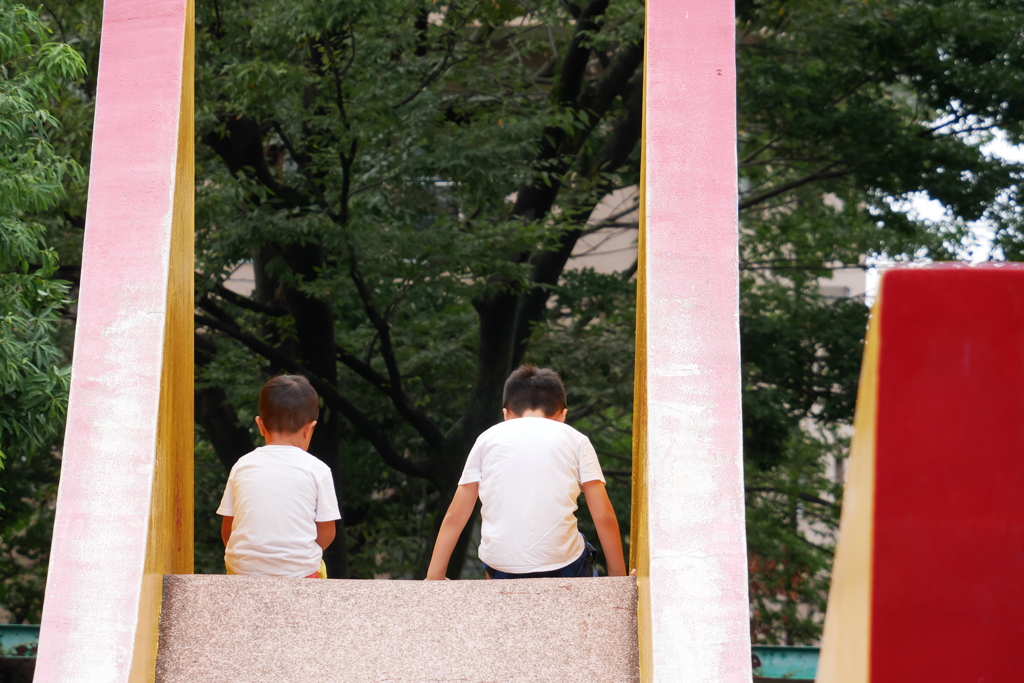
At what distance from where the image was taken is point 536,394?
12.5 feet

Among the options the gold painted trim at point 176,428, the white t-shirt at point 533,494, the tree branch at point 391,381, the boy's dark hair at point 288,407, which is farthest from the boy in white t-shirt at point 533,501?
the tree branch at point 391,381

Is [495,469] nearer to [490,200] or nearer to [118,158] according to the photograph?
[118,158]

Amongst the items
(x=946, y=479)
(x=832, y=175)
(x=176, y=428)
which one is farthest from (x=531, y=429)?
(x=832, y=175)

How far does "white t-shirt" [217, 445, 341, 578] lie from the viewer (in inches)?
138

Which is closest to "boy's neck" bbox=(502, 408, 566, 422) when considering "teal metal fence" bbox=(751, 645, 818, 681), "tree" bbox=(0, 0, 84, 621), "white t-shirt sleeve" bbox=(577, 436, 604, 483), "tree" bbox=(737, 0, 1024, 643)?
"white t-shirt sleeve" bbox=(577, 436, 604, 483)

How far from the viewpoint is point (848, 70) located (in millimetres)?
9383

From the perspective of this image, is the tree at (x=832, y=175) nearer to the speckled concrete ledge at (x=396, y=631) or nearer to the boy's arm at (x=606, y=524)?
the boy's arm at (x=606, y=524)

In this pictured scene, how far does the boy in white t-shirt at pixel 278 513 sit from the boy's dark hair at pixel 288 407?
78 mm

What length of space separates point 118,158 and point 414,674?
1921 mm

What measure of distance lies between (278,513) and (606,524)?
1.18 m

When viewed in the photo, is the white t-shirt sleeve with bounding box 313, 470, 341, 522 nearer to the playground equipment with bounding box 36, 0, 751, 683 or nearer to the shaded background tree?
the playground equipment with bounding box 36, 0, 751, 683

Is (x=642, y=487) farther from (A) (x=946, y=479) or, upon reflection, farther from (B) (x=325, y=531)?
(A) (x=946, y=479)

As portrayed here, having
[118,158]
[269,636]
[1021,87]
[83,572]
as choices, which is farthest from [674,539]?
[1021,87]

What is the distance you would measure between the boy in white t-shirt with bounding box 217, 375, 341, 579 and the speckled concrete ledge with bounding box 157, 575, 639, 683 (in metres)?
0.37
